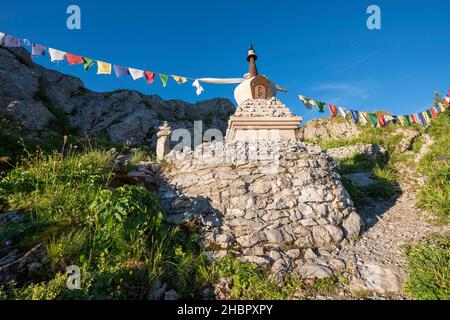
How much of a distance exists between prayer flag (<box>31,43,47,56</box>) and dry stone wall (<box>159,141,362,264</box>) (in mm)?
6991

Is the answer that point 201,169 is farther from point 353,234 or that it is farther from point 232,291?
point 353,234

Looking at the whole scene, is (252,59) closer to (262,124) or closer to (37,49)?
(262,124)

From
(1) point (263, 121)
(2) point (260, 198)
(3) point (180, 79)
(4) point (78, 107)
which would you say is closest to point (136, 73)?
(3) point (180, 79)

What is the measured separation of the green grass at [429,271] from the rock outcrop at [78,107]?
71.7 ft

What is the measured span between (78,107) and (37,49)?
20816mm

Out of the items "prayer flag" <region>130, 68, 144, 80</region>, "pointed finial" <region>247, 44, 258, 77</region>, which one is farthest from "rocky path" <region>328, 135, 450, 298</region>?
"prayer flag" <region>130, 68, 144, 80</region>

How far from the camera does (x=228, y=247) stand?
5.34 metres

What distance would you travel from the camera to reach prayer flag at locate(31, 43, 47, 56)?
9547 mm

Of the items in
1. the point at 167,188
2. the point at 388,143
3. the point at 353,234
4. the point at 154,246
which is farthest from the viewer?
the point at 388,143

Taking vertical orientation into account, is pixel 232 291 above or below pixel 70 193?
below

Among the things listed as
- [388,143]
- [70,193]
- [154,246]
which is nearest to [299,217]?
[154,246]

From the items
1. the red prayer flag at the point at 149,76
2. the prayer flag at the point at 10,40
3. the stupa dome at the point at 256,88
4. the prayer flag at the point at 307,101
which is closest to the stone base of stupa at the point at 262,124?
the stupa dome at the point at 256,88

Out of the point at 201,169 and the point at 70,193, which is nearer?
the point at 70,193

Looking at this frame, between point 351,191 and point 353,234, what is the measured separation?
310 centimetres
